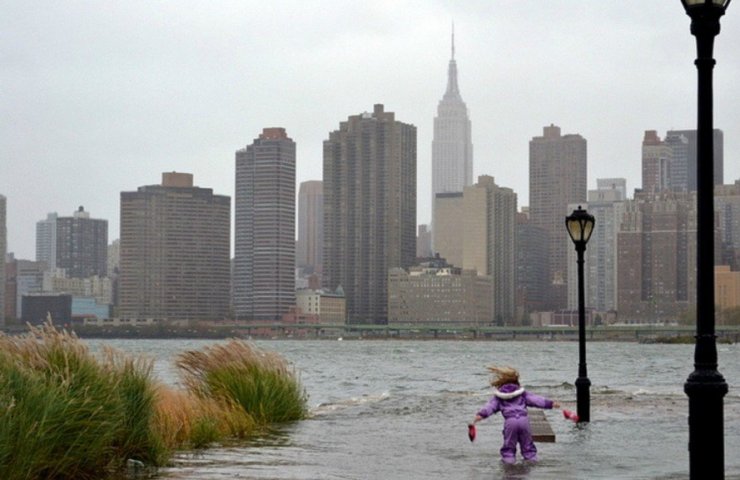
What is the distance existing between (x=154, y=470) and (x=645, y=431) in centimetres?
1053

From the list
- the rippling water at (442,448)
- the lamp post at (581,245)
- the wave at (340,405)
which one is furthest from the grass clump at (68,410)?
the wave at (340,405)

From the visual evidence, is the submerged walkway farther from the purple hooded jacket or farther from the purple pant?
the purple hooded jacket

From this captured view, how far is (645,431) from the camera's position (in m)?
22.8

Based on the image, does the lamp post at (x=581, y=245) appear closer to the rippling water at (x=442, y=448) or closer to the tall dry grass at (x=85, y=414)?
the rippling water at (x=442, y=448)

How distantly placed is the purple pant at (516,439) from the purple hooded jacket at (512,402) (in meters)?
0.17

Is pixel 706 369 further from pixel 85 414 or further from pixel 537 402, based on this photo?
pixel 85 414

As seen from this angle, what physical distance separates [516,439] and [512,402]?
25.8 inches

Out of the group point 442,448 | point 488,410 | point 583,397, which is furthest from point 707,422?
point 583,397

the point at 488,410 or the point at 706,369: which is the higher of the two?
the point at 706,369

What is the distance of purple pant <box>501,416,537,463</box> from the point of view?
54.0 ft

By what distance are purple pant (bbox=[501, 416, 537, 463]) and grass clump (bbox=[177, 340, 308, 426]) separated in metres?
6.35

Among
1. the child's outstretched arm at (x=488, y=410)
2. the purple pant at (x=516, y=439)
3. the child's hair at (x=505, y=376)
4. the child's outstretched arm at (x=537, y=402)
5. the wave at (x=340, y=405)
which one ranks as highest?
the child's hair at (x=505, y=376)

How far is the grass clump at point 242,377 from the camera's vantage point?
2231cm

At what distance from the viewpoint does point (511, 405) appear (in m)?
16.2
